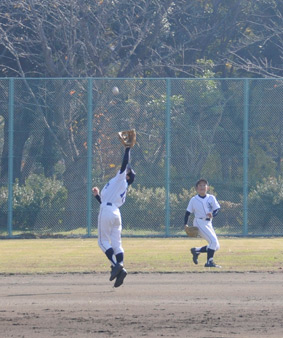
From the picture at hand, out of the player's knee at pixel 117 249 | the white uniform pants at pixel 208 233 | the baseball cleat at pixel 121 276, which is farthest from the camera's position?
the white uniform pants at pixel 208 233

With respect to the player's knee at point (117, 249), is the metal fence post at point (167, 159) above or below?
above

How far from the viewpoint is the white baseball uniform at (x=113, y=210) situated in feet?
30.3

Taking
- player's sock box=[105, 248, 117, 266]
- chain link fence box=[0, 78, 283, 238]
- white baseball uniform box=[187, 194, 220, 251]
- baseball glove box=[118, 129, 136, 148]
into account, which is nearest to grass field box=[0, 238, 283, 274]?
white baseball uniform box=[187, 194, 220, 251]

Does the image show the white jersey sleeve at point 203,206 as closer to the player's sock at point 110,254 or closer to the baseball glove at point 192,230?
the baseball glove at point 192,230

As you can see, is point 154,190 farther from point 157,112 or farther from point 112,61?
point 112,61

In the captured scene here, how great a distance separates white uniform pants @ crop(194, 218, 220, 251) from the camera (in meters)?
12.0

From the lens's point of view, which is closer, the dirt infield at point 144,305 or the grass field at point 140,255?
the dirt infield at point 144,305

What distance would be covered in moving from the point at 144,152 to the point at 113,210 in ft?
30.2

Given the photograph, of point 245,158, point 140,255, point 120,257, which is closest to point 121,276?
point 120,257

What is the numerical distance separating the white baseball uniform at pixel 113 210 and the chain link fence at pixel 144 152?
8.83 metres

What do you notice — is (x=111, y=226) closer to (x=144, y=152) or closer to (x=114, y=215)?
(x=114, y=215)

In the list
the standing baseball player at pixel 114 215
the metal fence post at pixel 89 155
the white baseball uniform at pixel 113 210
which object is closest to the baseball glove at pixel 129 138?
the standing baseball player at pixel 114 215

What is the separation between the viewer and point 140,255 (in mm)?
13984

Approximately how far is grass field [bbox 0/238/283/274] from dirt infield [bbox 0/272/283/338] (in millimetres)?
838
